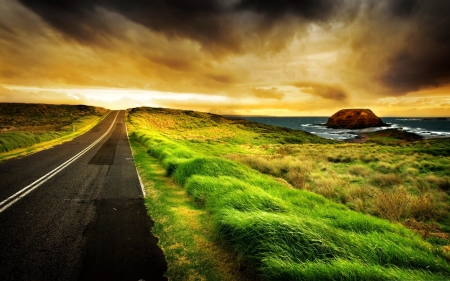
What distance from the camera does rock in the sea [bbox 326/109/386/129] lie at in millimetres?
133250

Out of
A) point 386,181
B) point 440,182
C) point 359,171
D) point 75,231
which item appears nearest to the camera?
point 75,231

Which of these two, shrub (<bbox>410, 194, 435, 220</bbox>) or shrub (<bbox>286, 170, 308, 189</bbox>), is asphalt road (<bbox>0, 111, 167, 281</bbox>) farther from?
shrub (<bbox>410, 194, 435, 220</bbox>)

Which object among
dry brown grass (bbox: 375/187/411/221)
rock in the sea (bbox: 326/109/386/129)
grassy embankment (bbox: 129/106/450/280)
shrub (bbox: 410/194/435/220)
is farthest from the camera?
rock in the sea (bbox: 326/109/386/129)

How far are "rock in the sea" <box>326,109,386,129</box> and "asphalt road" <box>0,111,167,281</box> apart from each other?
487ft

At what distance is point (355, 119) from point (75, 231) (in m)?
162

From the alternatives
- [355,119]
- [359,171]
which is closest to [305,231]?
[359,171]

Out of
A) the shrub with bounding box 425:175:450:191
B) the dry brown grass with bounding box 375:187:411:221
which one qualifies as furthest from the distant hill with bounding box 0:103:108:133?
the shrub with bounding box 425:175:450:191

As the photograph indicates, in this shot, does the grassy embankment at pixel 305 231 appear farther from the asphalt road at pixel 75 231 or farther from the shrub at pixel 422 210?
the asphalt road at pixel 75 231

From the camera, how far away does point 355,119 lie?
138750 millimetres

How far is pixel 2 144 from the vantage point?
15.9m

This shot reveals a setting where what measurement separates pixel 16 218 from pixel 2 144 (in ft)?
50.8

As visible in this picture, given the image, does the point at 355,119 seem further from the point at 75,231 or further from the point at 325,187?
A: the point at 75,231

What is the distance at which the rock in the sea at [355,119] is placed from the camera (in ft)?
437

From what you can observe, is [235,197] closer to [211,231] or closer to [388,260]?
[211,231]
